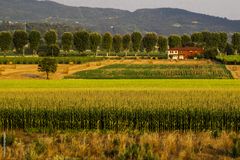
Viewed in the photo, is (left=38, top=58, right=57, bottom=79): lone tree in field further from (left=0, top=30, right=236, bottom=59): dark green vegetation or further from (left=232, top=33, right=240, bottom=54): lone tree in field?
(left=232, top=33, right=240, bottom=54): lone tree in field

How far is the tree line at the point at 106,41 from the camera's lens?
155125 mm

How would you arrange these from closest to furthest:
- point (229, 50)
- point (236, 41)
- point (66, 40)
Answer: point (66, 40), point (236, 41), point (229, 50)

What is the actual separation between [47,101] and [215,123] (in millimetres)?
10831

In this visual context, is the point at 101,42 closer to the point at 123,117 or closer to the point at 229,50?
the point at 229,50

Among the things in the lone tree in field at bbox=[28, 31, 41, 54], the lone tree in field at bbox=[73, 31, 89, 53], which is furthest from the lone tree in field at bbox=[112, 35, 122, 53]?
the lone tree in field at bbox=[28, 31, 41, 54]

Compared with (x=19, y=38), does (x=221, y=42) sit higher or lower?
lower

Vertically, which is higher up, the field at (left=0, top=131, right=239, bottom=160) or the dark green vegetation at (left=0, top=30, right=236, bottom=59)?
the dark green vegetation at (left=0, top=30, right=236, bottom=59)

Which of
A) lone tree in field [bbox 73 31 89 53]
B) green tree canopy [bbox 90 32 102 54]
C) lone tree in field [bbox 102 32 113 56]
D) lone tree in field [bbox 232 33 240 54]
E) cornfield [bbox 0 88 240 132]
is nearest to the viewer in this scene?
cornfield [bbox 0 88 240 132]

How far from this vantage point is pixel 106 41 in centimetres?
17162

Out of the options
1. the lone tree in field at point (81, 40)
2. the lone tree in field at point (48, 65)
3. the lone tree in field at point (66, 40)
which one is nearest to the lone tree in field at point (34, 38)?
the lone tree in field at point (66, 40)

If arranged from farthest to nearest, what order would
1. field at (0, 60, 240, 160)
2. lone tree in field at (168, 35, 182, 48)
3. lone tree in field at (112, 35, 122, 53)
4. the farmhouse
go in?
1. lone tree in field at (168, 35, 182, 48)
2. lone tree in field at (112, 35, 122, 53)
3. the farmhouse
4. field at (0, 60, 240, 160)

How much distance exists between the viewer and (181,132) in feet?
86.6

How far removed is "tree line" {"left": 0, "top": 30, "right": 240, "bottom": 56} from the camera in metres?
155

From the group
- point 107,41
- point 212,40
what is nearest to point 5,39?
point 107,41
